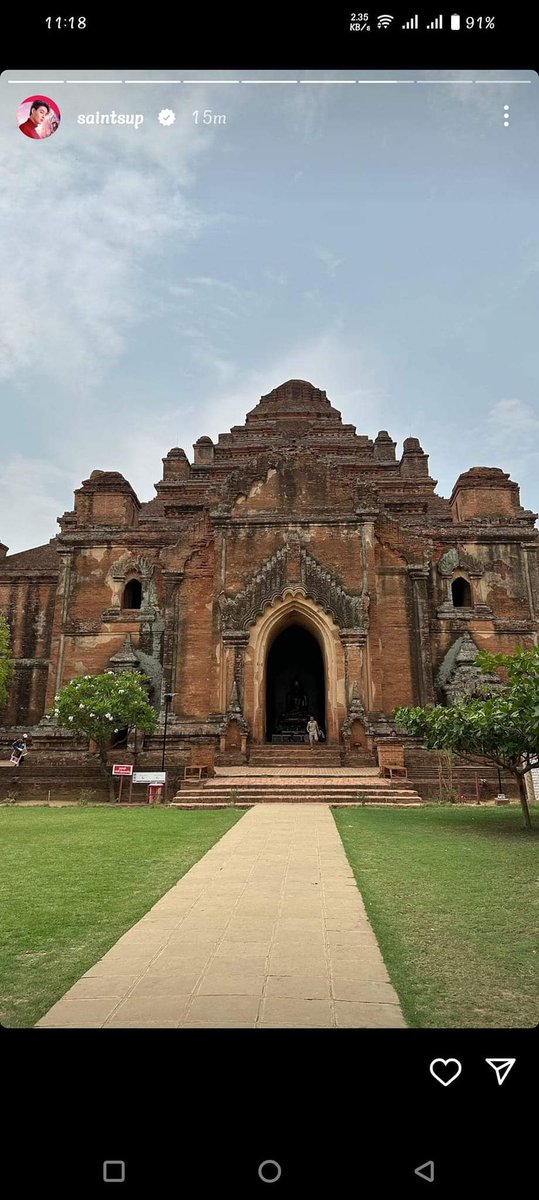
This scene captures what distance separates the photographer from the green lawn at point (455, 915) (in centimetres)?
372

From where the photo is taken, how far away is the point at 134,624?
22.1 metres

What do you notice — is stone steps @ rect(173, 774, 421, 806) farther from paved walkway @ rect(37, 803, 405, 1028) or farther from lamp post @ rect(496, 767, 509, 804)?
paved walkway @ rect(37, 803, 405, 1028)

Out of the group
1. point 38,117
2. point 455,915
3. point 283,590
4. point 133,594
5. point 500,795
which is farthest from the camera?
point 133,594

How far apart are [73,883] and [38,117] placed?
22.2 feet

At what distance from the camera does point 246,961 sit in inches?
169
